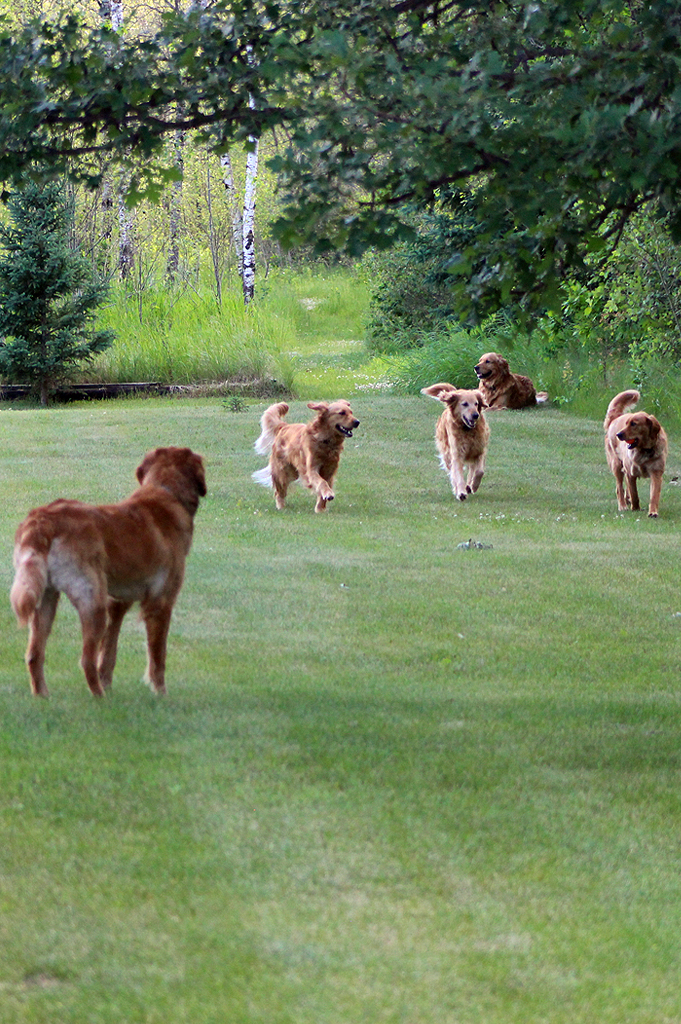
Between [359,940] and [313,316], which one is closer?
[359,940]

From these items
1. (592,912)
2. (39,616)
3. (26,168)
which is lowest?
(592,912)

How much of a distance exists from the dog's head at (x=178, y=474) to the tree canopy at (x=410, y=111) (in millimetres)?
1418

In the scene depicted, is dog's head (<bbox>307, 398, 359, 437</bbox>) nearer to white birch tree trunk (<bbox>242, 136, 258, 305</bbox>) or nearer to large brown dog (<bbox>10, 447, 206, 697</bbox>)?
large brown dog (<bbox>10, 447, 206, 697</bbox>)

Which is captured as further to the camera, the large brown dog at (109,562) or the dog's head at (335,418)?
the dog's head at (335,418)

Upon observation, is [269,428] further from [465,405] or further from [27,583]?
[27,583]

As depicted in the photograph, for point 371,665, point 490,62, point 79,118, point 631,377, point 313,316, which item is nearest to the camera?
point 490,62

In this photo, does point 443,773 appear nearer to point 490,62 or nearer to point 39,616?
point 39,616

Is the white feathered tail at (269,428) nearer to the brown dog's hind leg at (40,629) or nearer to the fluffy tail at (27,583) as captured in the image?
the brown dog's hind leg at (40,629)

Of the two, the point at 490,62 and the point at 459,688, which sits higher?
the point at 490,62

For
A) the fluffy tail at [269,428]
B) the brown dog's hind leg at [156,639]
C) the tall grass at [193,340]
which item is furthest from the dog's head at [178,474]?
the tall grass at [193,340]

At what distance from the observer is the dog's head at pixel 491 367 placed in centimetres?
Answer: 2198

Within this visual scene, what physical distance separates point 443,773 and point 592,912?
51.3 inches

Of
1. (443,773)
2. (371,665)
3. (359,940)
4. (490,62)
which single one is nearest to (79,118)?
(490,62)

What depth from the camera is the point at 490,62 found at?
5000 mm
